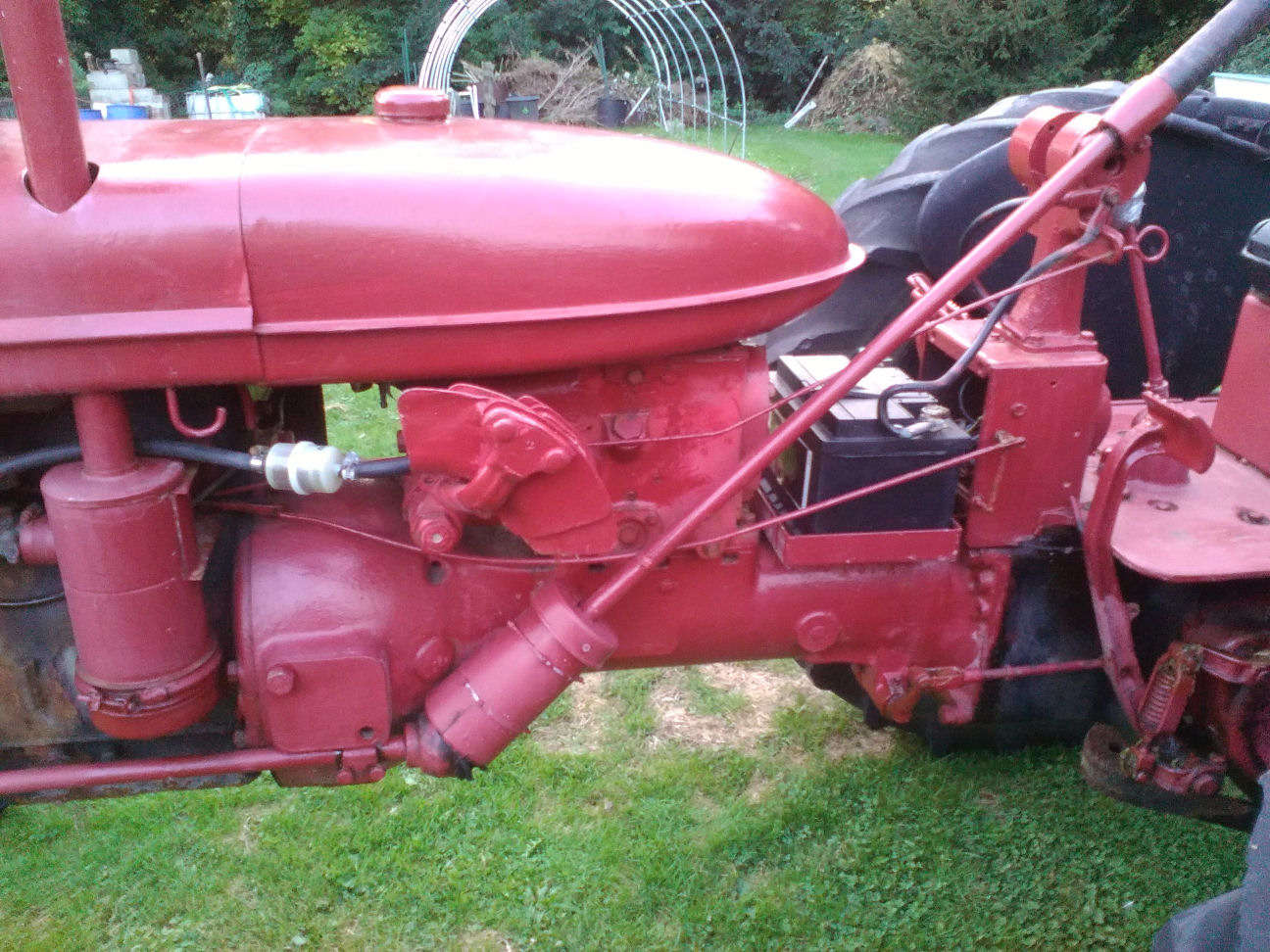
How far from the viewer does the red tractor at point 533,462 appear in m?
1.34

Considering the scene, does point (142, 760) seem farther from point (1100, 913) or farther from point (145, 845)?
point (1100, 913)

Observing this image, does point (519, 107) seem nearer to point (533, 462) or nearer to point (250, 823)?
point (250, 823)

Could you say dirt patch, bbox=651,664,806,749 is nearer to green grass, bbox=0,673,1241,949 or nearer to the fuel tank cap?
green grass, bbox=0,673,1241,949

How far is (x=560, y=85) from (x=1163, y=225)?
13.6 m

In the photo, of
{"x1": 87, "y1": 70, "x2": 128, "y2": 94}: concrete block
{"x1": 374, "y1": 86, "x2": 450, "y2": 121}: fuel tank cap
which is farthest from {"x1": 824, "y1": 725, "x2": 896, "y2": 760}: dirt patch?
{"x1": 87, "y1": 70, "x2": 128, "y2": 94}: concrete block

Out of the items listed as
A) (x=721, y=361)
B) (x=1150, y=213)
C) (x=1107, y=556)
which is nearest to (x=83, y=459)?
(x=721, y=361)

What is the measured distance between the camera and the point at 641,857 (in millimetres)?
2350

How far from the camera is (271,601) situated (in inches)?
63.0

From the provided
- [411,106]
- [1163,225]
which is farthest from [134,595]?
[1163,225]

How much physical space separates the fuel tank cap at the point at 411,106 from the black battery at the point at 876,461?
2.59ft

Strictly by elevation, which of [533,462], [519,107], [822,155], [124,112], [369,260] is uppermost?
[369,260]

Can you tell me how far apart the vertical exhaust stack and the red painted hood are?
3 centimetres

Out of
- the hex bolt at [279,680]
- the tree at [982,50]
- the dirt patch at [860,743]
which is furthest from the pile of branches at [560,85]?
the hex bolt at [279,680]

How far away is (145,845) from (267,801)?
277 mm
